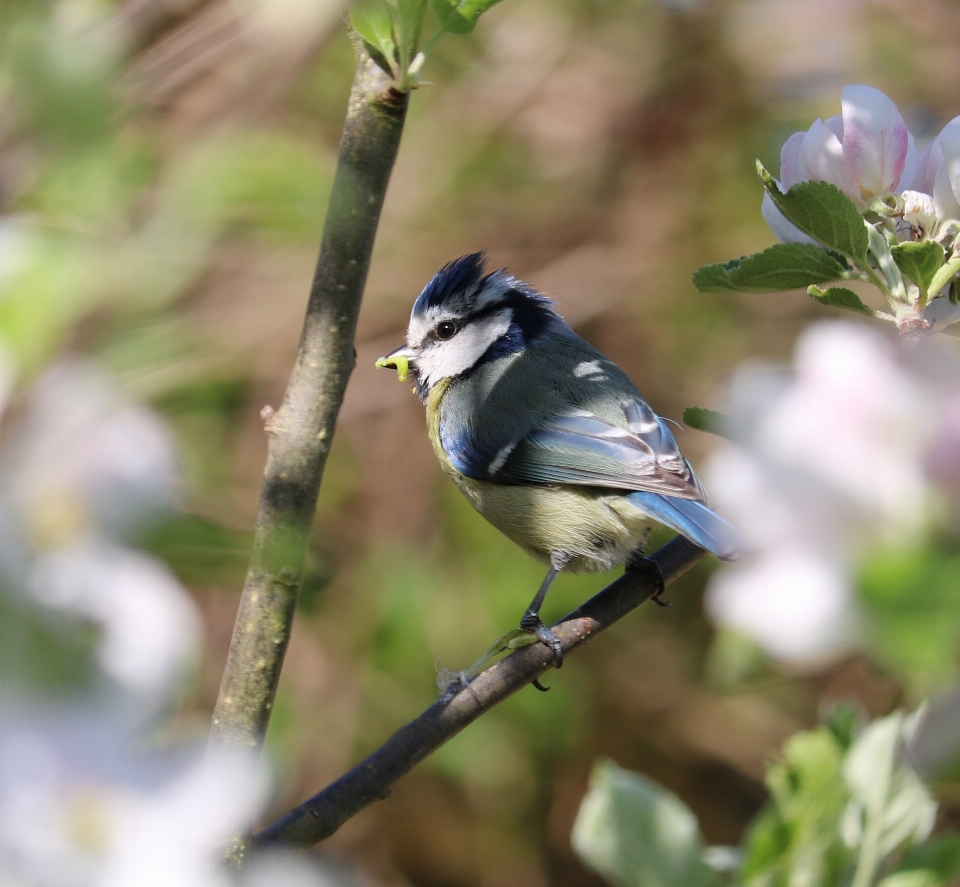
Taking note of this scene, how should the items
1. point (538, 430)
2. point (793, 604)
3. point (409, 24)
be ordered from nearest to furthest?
point (793, 604) → point (409, 24) → point (538, 430)

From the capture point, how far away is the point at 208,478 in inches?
18.0

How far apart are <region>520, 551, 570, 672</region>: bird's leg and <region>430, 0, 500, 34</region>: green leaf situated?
23.8 inches

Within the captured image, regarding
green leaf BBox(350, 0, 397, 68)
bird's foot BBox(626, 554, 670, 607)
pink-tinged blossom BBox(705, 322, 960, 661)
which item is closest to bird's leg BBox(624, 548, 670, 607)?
bird's foot BBox(626, 554, 670, 607)

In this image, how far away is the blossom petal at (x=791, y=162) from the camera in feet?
2.75

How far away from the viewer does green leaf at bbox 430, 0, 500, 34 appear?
0.71 m

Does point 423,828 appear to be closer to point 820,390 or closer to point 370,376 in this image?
point 370,376

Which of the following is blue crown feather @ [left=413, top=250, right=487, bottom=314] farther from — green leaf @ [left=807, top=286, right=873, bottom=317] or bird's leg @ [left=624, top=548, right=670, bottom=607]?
green leaf @ [left=807, top=286, right=873, bottom=317]

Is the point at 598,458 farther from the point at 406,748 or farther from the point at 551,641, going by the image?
the point at 406,748

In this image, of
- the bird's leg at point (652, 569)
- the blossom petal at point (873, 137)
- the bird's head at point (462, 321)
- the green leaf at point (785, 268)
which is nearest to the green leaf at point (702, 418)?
the green leaf at point (785, 268)

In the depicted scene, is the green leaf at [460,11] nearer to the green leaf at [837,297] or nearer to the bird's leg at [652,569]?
the green leaf at [837,297]

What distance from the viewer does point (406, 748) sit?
2.97 ft

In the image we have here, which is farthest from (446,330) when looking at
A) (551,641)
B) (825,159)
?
(825,159)

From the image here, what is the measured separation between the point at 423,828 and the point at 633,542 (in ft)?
3.73

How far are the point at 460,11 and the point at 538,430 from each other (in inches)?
48.7
